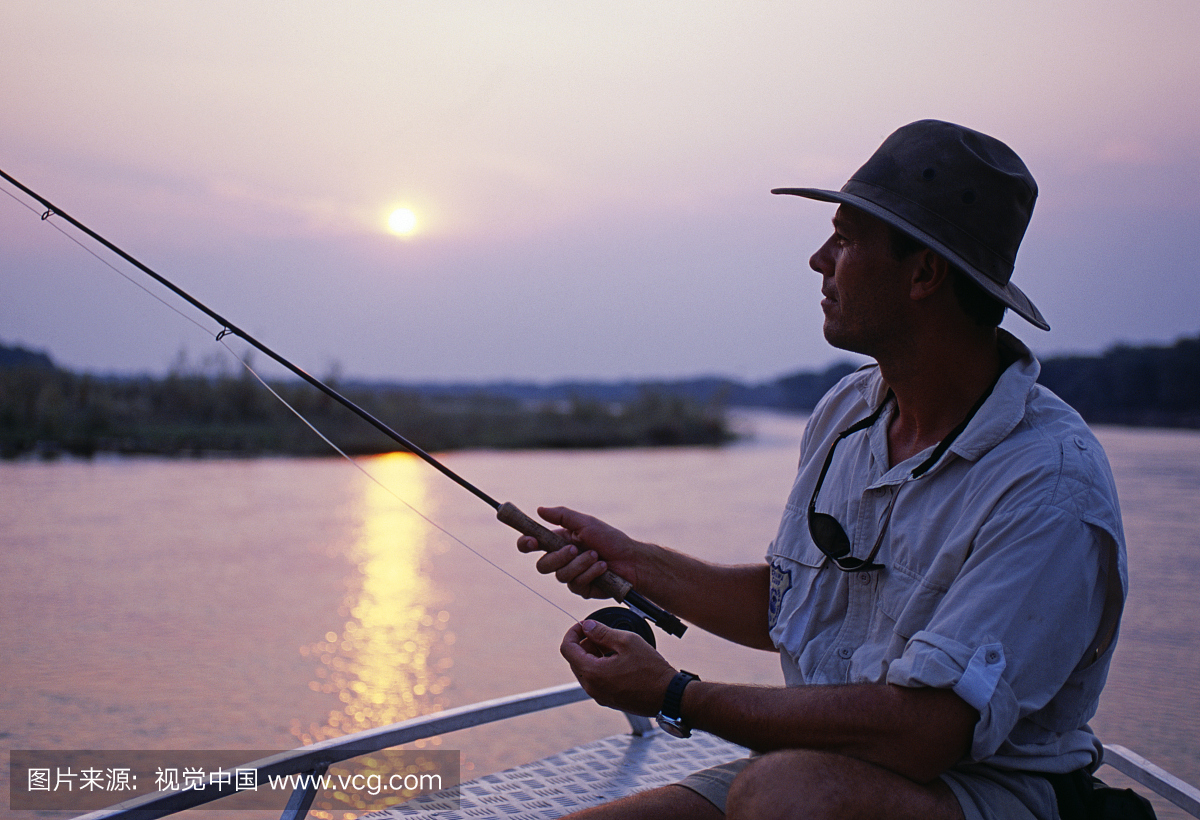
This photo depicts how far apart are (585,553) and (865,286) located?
0.68 m

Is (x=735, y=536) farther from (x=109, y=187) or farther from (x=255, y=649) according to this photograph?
(x=109, y=187)

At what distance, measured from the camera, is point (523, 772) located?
7.40 ft

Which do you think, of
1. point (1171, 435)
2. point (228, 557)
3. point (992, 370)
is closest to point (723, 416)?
point (1171, 435)

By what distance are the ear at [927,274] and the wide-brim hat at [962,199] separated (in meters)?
0.04

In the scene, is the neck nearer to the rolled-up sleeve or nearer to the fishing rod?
the rolled-up sleeve

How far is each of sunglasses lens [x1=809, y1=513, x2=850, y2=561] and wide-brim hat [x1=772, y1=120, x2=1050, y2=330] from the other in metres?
0.40

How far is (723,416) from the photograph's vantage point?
48.0ft

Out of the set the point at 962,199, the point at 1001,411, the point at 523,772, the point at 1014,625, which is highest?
the point at 962,199

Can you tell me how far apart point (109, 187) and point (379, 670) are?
2313mm

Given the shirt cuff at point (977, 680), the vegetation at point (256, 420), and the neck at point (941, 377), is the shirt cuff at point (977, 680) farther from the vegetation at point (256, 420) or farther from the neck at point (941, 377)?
the vegetation at point (256, 420)

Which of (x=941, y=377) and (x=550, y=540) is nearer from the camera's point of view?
(x=941, y=377)

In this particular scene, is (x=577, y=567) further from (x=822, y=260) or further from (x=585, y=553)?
(x=822, y=260)

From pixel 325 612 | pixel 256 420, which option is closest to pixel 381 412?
pixel 256 420

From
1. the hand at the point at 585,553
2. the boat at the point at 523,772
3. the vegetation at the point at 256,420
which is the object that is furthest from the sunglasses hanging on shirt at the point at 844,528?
the vegetation at the point at 256,420
